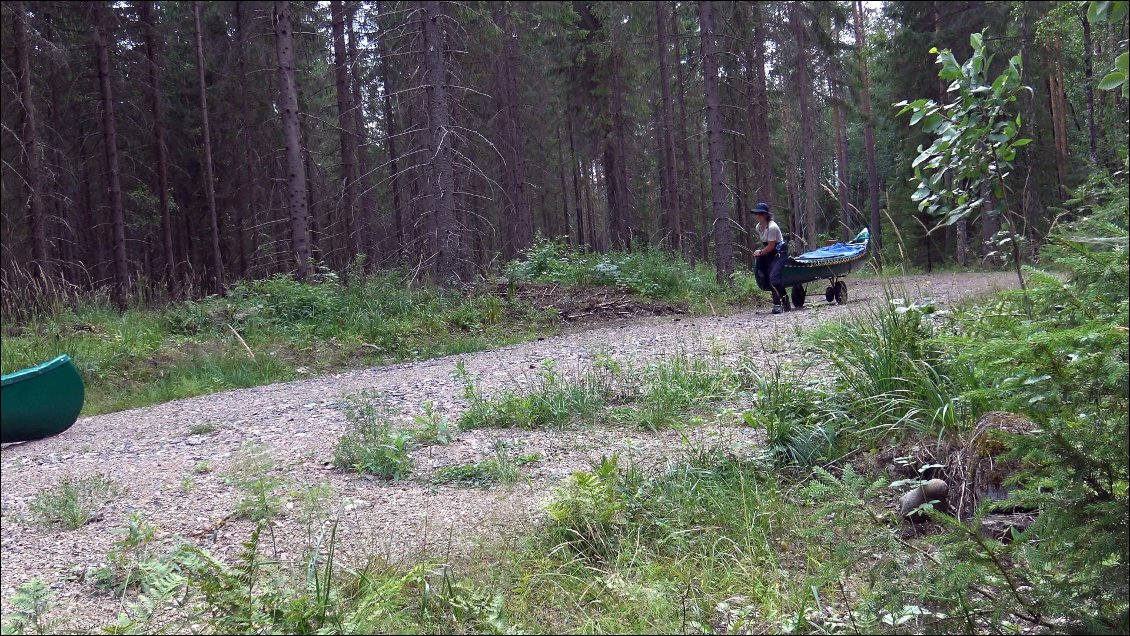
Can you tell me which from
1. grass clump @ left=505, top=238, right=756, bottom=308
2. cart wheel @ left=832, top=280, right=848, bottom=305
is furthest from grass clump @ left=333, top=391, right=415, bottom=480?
grass clump @ left=505, top=238, right=756, bottom=308

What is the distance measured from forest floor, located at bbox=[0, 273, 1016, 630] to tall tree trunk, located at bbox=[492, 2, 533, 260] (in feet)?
59.8

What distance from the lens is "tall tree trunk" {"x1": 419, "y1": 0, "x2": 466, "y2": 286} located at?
12516mm

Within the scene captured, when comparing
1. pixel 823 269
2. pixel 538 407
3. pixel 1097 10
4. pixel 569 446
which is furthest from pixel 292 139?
pixel 1097 10

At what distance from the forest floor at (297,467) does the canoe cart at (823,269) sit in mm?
3940

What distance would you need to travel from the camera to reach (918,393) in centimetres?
467

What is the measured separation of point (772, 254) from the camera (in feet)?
37.5

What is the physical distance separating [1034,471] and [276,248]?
2416cm

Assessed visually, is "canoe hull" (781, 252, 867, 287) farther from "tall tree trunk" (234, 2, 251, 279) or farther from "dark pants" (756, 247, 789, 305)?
"tall tree trunk" (234, 2, 251, 279)

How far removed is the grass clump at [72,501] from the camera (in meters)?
1.52

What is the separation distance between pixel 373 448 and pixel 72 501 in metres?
2.67

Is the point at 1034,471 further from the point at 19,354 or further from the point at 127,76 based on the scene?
the point at 127,76

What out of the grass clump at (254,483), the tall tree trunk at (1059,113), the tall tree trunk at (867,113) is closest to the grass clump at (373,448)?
the grass clump at (254,483)

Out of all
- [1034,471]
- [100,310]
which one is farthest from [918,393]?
[100,310]

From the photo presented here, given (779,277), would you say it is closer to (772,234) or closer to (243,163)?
(772,234)
